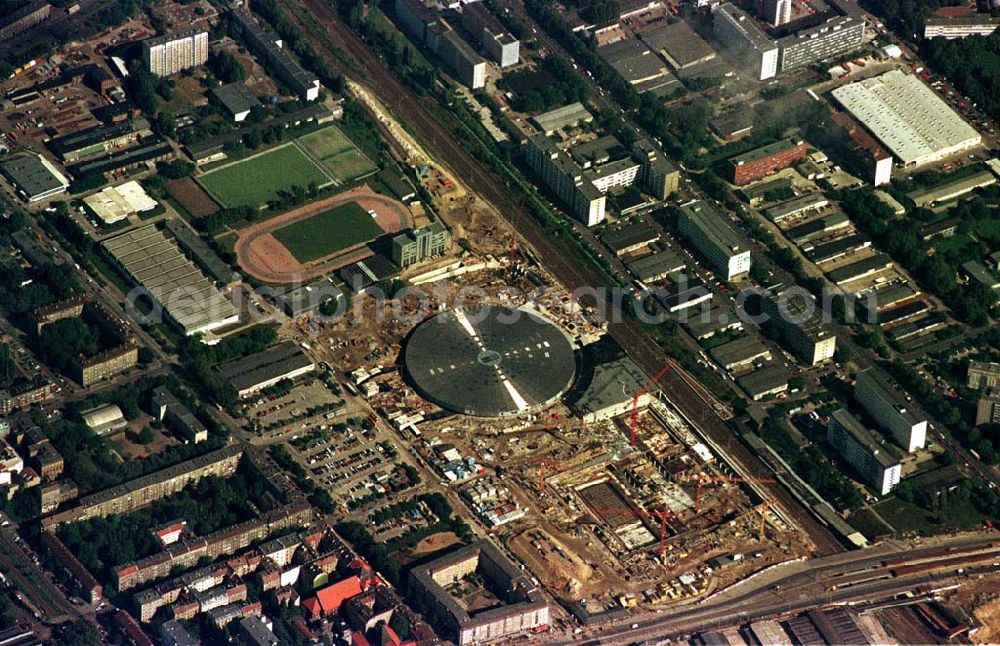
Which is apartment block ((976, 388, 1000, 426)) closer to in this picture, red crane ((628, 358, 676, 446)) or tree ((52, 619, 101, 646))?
red crane ((628, 358, 676, 446))

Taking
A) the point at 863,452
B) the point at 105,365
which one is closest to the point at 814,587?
the point at 863,452

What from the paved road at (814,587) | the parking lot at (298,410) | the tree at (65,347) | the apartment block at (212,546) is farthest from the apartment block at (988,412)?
the tree at (65,347)

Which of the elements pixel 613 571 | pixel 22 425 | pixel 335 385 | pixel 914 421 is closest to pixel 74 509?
pixel 22 425

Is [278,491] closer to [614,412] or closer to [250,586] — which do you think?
[250,586]

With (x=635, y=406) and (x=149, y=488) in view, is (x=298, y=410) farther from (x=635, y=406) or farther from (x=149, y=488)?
(x=635, y=406)

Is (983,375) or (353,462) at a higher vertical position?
(983,375)

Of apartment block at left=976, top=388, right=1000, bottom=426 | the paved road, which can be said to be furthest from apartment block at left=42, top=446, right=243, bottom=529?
apartment block at left=976, top=388, right=1000, bottom=426
